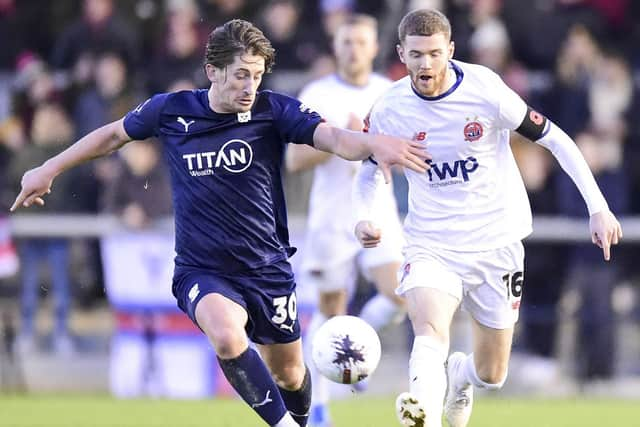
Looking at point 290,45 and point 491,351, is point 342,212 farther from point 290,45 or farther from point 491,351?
point 290,45

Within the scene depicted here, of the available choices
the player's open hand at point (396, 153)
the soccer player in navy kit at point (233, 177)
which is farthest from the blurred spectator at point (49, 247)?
the player's open hand at point (396, 153)

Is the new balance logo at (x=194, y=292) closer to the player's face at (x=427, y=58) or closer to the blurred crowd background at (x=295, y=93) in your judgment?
the player's face at (x=427, y=58)

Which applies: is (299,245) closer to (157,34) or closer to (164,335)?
(164,335)

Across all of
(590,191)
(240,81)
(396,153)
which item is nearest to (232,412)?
(240,81)

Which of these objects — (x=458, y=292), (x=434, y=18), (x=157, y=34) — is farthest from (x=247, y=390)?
(x=157, y=34)

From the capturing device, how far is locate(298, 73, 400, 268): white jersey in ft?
34.8

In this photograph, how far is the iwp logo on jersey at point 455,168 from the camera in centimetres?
820

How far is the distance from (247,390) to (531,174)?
6.76 m

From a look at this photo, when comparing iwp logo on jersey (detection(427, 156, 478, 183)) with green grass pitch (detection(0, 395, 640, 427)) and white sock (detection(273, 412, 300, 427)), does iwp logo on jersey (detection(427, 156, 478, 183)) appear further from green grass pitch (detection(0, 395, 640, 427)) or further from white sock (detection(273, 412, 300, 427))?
green grass pitch (detection(0, 395, 640, 427))

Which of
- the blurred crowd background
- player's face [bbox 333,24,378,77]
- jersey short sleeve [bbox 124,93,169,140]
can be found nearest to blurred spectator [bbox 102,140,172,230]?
the blurred crowd background

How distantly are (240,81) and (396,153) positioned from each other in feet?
3.42

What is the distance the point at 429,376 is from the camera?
7.61m

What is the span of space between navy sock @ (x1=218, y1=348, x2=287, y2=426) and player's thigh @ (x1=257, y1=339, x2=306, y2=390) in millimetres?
586

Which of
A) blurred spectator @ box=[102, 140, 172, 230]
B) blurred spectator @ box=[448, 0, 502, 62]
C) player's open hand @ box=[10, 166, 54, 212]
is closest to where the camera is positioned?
player's open hand @ box=[10, 166, 54, 212]
